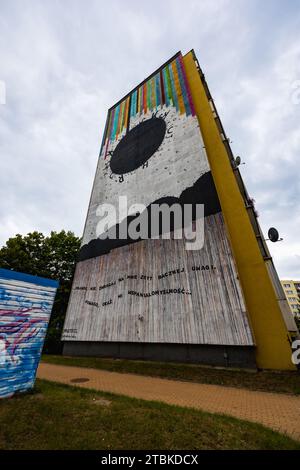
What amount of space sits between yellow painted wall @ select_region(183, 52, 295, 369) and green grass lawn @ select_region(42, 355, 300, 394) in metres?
0.98

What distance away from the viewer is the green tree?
24581 mm

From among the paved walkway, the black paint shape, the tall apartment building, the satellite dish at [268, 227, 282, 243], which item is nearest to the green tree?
the black paint shape

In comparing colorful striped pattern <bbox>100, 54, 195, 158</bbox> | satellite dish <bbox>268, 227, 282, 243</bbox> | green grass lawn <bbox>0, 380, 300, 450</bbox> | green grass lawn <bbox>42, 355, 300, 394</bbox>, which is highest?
colorful striped pattern <bbox>100, 54, 195, 158</bbox>

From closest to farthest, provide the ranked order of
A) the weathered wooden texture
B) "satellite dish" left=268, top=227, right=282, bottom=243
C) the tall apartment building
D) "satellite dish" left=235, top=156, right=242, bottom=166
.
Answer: the weathered wooden texture
"satellite dish" left=268, top=227, right=282, bottom=243
"satellite dish" left=235, top=156, right=242, bottom=166
the tall apartment building

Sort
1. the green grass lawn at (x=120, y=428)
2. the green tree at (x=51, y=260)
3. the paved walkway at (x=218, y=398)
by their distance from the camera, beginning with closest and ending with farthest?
1. the green grass lawn at (x=120, y=428)
2. the paved walkway at (x=218, y=398)
3. the green tree at (x=51, y=260)

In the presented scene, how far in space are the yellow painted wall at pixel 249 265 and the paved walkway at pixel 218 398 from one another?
352cm

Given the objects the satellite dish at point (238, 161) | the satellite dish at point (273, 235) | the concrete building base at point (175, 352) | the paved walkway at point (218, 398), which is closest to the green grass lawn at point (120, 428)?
the paved walkway at point (218, 398)

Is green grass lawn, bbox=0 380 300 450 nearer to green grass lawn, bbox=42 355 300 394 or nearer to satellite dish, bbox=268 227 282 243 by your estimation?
green grass lawn, bbox=42 355 300 394

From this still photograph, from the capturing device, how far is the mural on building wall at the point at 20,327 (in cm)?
661

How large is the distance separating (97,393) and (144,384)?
2777 mm

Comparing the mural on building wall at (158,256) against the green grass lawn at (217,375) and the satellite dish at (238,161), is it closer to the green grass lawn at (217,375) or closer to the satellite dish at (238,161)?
the green grass lawn at (217,375)

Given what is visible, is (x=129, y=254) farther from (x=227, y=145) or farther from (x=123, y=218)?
(x=227, y=145)
